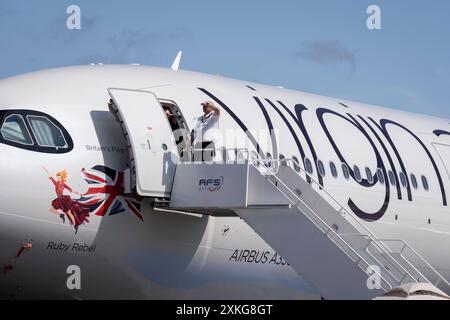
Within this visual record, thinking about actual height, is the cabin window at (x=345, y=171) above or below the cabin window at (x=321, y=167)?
below

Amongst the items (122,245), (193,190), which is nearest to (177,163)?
(193,190)

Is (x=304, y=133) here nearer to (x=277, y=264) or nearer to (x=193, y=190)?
(x=277, y=264)

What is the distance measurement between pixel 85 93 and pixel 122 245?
10.6 ft

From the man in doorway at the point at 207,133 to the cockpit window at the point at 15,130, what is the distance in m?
3.52

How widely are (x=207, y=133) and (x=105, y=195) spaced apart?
260 centimetres

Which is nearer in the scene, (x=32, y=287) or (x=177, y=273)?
(x=32, y=287)

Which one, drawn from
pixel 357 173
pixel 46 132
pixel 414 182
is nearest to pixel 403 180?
pixel 414 182

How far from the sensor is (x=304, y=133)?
75.9 ft

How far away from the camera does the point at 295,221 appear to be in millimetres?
18109

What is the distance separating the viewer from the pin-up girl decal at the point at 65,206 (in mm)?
18062

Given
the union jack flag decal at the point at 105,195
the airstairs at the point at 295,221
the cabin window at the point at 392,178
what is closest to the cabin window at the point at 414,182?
the cabin window at the point at 392,178

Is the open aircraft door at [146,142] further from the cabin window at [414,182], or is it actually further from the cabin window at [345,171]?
the cabin window at [414,182]

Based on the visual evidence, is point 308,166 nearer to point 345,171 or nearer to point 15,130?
point 345,171

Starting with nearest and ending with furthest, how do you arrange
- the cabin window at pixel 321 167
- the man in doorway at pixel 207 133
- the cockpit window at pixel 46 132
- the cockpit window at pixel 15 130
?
the cockpit window at pixel 15 130 < the cockpit window at pixel 46 132 < the man in doorway at pixel 207 133 < the cabin window at pixel 321 167
